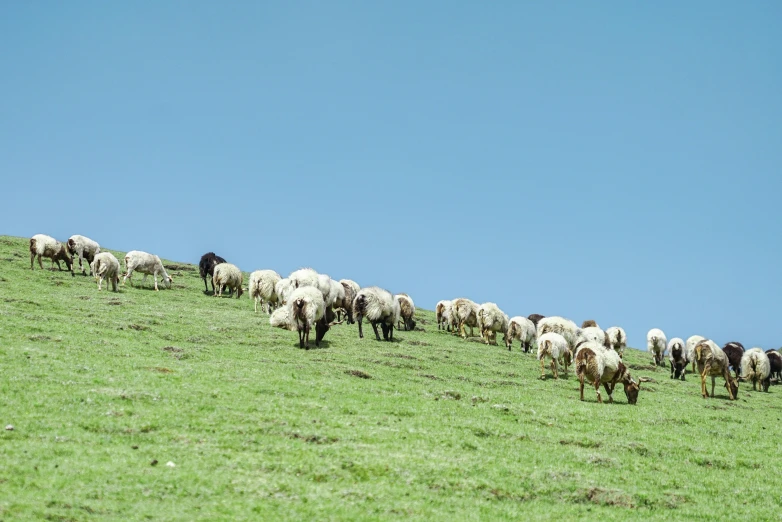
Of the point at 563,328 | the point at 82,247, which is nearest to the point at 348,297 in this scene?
the point at 563,328

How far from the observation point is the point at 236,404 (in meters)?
16.0

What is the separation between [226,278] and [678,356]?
27.8m

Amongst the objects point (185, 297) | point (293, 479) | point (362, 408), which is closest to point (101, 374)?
point (362, 408)

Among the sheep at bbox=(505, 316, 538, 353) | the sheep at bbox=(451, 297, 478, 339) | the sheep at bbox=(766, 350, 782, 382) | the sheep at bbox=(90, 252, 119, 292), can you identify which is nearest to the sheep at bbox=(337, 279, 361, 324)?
the sheep at bbox=(451, 297, 478, 339)

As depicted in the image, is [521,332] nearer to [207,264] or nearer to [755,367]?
[755,367]

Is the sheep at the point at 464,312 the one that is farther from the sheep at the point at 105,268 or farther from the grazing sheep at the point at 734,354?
the sheep at the point at 105,268

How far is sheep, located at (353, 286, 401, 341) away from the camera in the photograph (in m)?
32.4

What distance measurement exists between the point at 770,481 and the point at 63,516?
48.3ft

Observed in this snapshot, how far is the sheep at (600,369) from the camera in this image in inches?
899

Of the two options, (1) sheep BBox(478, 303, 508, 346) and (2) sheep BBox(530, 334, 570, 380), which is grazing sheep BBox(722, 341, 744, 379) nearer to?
(1) sheep BBox(478, 303, 508, 346)

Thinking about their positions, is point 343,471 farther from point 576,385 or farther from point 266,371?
point 576,385

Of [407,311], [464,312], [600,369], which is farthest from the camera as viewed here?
[464,312]

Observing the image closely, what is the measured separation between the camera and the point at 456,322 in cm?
4200

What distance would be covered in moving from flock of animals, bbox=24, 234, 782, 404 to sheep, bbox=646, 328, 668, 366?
0.21 ft
